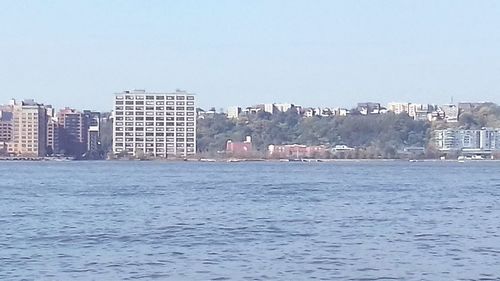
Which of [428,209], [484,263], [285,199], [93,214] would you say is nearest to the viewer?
[484,263]

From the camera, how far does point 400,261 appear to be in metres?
28.1

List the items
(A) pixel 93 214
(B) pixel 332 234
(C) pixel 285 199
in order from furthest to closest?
(C) pixel 285 199 < (A) pixel 93 214 < (B) pixel 332 234

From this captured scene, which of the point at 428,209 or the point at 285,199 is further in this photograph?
the point at 285,199

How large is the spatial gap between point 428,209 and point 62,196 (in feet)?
66.2

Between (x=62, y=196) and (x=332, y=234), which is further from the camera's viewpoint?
(x=62, y=196)

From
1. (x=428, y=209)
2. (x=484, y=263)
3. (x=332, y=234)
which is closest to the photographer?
(x=484, y=263)

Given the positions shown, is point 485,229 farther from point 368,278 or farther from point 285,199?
point 285,199

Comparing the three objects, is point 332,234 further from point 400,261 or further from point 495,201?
point 495,201

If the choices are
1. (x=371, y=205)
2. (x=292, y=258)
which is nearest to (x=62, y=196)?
(x=371, y=205)

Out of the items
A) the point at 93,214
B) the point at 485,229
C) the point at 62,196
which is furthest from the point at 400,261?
the point at 62,196

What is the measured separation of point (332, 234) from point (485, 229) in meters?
5.60

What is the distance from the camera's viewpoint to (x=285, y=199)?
5509 centimetres

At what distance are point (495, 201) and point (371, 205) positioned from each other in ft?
26.2

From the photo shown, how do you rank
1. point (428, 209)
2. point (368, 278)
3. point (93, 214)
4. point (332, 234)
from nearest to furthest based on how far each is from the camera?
point (368, 278)
point (332, 234)
point (93, 214)
point (428, 209)
